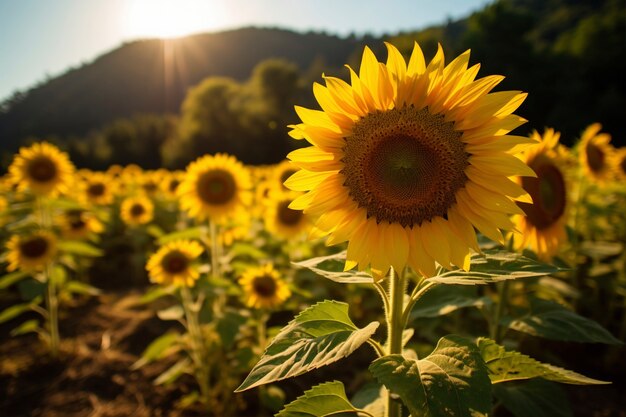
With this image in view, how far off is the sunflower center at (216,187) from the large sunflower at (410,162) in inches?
120

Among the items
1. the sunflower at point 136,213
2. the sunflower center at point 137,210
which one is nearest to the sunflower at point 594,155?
the sunflower at point 136,213

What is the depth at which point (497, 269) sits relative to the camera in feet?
4.99

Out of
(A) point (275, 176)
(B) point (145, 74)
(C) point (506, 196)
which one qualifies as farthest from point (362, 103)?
(B) point (145, 74)

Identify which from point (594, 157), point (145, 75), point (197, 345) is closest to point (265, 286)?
point (197, 345)

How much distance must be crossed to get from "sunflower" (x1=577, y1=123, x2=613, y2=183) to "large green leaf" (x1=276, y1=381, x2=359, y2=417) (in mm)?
3685

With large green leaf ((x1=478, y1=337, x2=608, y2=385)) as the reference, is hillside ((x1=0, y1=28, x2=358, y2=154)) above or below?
above

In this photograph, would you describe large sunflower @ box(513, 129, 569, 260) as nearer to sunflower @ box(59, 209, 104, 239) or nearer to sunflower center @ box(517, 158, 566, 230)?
sunflower center @ box(517, 158, 566, 230)

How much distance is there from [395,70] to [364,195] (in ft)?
1.73

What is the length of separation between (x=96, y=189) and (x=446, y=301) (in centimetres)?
811

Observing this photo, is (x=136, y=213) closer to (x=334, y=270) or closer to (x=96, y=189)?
(x=96, y=189)

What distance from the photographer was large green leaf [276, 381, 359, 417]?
1.59m

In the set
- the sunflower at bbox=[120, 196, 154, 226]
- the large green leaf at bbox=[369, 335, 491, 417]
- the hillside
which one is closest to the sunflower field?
the large green leaf at bbox=[369, 335, 491, 417]

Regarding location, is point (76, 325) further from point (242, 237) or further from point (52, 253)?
point (242, 237)

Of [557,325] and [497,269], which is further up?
[497,269]
